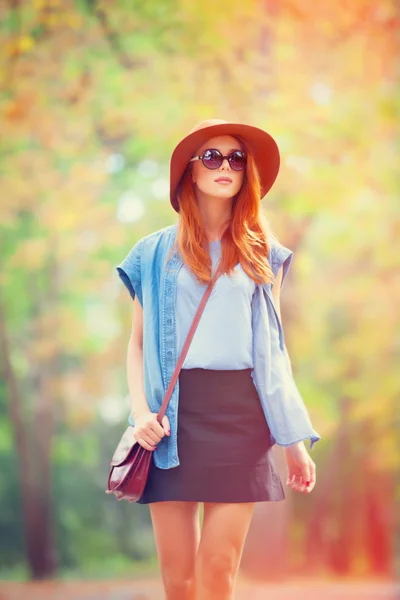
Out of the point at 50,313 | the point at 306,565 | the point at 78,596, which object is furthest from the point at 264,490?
the point at 306,565

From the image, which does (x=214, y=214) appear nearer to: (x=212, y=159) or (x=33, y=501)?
(x=212, y=159)

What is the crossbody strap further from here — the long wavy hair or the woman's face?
the woman's face

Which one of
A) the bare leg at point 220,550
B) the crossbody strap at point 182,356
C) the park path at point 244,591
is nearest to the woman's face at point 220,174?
the crossbody strap at point 182,356

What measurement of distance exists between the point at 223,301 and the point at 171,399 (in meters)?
0.27

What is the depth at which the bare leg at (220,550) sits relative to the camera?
1.81 meters

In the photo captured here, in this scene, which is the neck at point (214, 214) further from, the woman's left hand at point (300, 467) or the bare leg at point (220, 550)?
the bare leg at point (220, 550)

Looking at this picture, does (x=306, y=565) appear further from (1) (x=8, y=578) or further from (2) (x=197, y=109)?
(2) (x=197, y=109)

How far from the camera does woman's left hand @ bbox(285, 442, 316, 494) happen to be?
1911mm

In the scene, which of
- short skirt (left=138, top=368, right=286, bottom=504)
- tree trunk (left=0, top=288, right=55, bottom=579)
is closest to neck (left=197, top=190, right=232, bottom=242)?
short skirt (left=138, top=368, right=286, bottom=504)

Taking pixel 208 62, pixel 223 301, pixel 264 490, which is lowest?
pixel 264 490

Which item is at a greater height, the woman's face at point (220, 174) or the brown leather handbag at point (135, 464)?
the woman's face at point (220, 174)

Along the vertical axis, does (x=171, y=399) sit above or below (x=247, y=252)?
below

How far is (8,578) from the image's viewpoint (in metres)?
5.74

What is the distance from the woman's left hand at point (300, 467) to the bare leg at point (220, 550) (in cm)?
17
